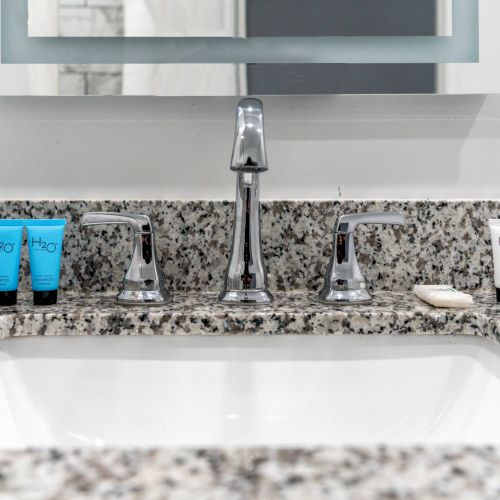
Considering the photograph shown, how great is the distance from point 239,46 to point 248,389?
465 mm

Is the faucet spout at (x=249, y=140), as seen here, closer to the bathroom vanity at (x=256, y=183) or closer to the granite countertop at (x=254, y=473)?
the bathroom vanity at (x=256, y=183)

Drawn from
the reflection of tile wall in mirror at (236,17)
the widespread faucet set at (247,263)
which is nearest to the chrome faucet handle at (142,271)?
the widespread faucet set at (247,263)

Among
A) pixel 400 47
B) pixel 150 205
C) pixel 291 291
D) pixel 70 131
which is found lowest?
pixel 291 291

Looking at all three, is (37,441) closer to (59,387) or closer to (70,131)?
(59,387)

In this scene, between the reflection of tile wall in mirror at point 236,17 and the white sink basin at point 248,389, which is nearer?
the white sink basin at point 248,389

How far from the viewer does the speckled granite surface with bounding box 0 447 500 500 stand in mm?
204

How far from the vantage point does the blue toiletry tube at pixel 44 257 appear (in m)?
0.66

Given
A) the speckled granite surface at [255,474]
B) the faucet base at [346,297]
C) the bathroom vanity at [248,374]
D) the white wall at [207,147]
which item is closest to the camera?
the speckled granite surface at [255,474]

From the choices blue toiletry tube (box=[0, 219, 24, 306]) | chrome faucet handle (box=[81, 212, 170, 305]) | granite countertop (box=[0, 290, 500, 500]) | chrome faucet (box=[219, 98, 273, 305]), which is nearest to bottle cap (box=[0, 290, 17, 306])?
blue toiletry tube (box=[0, 219, 24, 306])

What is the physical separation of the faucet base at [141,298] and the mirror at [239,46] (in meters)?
0.29

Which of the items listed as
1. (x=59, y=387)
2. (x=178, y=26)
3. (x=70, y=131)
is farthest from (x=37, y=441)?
(x=178, y=26)

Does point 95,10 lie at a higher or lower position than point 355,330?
higher

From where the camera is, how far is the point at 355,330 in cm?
62

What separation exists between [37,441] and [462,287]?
571 millimetres
